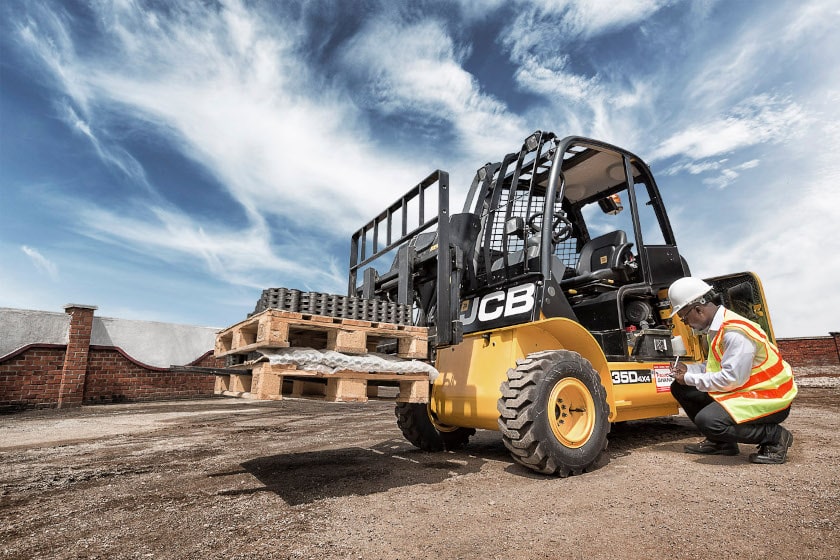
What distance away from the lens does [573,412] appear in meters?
4.29

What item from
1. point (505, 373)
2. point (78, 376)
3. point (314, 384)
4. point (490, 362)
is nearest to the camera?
point (314, 384)

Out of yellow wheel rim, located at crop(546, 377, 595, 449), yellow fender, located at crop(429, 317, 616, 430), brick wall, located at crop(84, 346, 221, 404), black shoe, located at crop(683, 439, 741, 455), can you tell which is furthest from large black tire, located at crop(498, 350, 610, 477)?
brick wall, located at crop(84, 346, 221, 404)

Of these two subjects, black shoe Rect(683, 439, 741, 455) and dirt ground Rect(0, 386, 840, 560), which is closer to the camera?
dirt ground Rect(0, 386, 840, 560)

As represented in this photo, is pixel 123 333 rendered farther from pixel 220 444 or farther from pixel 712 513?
pixel 712 513

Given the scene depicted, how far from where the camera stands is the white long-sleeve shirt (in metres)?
4.07

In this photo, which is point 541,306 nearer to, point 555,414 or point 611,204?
point 555,414

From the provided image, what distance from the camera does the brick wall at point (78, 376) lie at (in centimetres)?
1276

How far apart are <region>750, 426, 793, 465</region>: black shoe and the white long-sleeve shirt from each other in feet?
1.86

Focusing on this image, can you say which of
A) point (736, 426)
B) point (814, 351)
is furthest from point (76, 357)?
point (814, 351)

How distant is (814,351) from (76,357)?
78.3ft

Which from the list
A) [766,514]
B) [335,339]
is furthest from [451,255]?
[766,514]

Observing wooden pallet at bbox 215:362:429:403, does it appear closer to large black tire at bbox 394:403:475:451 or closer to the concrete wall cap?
large black tire at bbox 394:403:475:451

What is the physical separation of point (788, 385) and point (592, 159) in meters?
3.12

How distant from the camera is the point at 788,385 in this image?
A: 4219 mm
